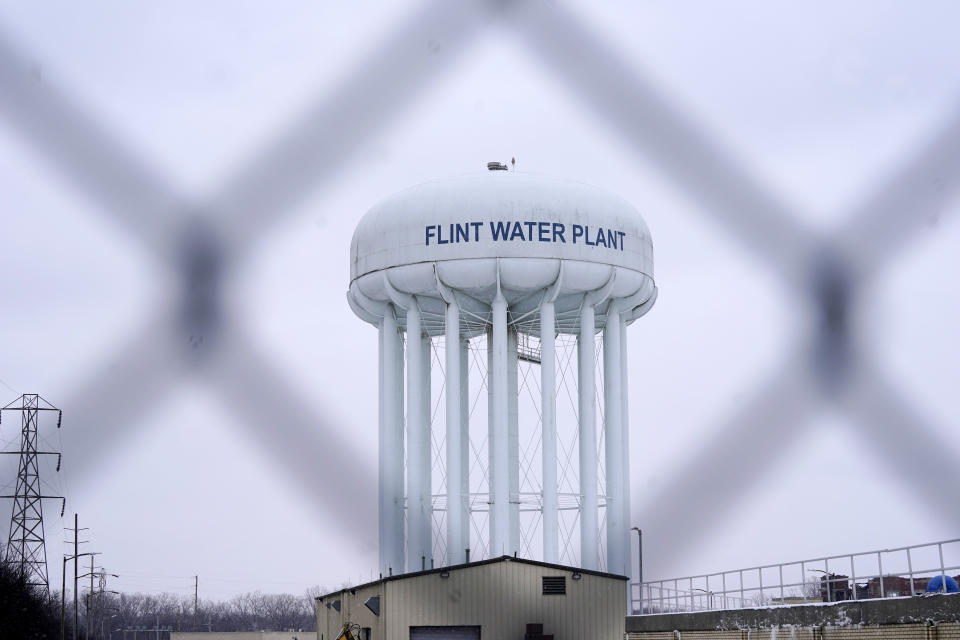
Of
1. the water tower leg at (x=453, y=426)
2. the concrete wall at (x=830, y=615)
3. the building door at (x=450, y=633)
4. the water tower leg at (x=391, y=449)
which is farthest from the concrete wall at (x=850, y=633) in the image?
the water tower leg at (x=391, y=449)

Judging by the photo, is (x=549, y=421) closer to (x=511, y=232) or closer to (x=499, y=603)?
(x=511, y=232)

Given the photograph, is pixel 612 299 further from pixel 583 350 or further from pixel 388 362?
pixel 388 362

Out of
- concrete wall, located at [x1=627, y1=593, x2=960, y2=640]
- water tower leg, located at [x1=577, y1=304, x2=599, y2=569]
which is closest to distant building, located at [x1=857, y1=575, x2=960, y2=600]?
concrete wall, located at [x1=627, y1=593, x2=960, y2=640]

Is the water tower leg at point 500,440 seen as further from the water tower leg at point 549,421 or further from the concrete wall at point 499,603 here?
the concrete wall at point 499,603

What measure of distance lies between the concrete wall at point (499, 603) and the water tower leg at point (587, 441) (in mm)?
4945

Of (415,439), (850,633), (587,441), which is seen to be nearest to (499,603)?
(587,441)

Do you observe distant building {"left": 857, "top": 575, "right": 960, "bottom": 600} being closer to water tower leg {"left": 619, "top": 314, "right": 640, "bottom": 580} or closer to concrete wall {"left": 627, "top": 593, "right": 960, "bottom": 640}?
concrete wall {"left": 627, "top": 593, "right": 960, "bottom": 640}

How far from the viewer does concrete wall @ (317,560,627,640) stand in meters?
31.7

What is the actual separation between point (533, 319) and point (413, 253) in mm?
4409

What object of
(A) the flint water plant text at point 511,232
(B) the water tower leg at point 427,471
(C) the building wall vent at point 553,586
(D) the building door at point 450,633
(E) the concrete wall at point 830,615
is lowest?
(D) the building door at point 450,633

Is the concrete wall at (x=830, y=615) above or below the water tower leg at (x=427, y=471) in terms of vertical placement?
below

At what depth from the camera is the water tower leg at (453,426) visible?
3872 cm

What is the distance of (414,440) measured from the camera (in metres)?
40.0

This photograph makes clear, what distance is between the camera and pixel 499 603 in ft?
106
